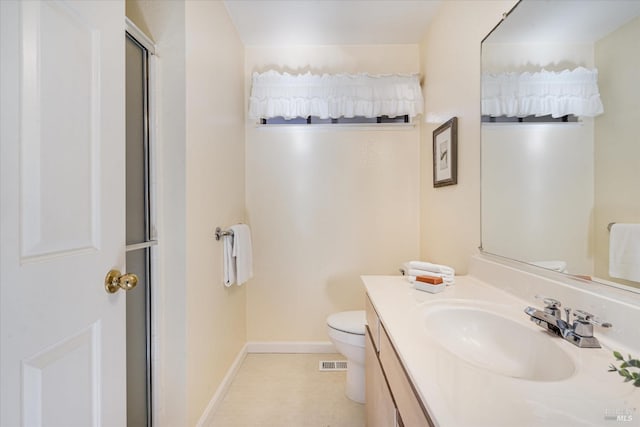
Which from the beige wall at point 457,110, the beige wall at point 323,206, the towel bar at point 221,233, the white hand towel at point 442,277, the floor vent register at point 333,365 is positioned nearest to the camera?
the white hand towel at point 442,277

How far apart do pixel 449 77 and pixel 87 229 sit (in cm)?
192

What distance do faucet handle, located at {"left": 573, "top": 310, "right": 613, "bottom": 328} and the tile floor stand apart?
1.26m

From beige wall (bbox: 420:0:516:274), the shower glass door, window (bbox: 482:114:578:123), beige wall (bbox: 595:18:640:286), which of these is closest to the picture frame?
beige wall (bbox: 420:0:516:274)

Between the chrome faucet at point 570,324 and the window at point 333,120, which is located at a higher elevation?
the window at point 333,120

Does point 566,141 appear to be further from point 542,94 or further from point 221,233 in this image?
point 221,233

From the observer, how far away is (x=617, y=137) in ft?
2.40

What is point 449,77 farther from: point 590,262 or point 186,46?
point 186,46

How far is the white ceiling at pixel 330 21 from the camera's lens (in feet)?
5.88

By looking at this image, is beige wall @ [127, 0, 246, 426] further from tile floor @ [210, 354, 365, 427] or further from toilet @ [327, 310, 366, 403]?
toilet @ [327, 310, 366, 403]

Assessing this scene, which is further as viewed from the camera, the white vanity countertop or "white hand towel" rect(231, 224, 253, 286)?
"white hand towel" rect(231, 224, 253, 286)

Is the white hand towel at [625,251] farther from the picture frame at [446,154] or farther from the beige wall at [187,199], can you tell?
the beige wall at [187,199]

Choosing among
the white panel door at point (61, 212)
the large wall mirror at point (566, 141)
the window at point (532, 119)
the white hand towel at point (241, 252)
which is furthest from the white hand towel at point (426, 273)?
the white panel door at point (61, 212)

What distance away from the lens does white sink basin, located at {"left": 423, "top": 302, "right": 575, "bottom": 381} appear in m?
0.72

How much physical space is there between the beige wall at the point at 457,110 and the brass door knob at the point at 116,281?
1.48 metres
